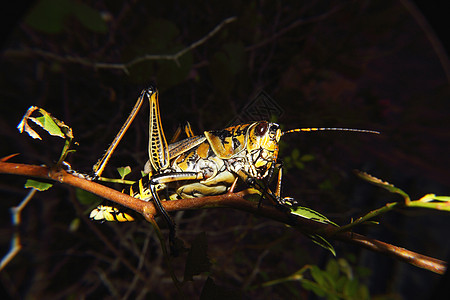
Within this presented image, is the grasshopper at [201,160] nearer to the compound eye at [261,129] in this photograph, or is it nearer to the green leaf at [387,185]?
the compound eye at [261,129]

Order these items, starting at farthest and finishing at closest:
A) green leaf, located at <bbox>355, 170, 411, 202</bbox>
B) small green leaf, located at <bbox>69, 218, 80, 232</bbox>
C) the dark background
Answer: small green leaf, located at <bbox>69, 218, 80, 232</bbox> < the dark background < green leaf, located at <bbox>355, 170, 411, 202</bbox>

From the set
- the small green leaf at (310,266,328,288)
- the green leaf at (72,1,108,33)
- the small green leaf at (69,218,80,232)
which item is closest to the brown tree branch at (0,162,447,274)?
the green leaf at (72,1,108,33)

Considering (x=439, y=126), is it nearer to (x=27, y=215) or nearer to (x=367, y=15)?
(x=367, y=15)

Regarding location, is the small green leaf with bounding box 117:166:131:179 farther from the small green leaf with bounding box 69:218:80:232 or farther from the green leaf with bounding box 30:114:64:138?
the small green leaf with bounding box 69:218:80:232

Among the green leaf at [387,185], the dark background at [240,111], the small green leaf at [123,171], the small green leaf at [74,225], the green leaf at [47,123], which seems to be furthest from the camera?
the small green leaf at [74,225]

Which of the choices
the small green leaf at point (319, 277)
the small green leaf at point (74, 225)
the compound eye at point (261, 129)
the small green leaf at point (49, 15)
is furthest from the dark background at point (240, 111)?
the small green leaf at point (49, 15)
